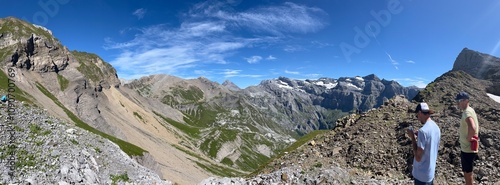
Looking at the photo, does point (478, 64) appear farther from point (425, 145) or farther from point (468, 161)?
point (425, 145)

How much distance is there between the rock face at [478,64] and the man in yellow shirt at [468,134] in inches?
3911

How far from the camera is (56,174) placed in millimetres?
20766

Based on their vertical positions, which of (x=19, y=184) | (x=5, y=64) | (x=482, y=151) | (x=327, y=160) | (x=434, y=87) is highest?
(x=5, y=64)

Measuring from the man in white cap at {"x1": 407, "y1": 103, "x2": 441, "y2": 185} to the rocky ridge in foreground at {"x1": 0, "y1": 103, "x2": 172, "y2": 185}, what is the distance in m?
20.7

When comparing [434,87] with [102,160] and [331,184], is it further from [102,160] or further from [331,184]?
[102,160]

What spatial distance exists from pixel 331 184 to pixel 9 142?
81.9ft

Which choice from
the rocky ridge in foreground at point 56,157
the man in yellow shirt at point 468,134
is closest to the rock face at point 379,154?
the man in yellow shirt at point 468,134

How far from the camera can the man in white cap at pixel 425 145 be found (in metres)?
10.7

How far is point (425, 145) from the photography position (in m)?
10.8

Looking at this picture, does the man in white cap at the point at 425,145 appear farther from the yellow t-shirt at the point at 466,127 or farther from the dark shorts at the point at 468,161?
the dark shorts at the point at 468,161

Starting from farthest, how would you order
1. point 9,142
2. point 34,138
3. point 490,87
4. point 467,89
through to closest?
point 490,87 < point 467,89 < point 34,138 < point 9,142

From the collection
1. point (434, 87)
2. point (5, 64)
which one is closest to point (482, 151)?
point (434, 87)

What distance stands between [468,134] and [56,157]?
85.5ft
